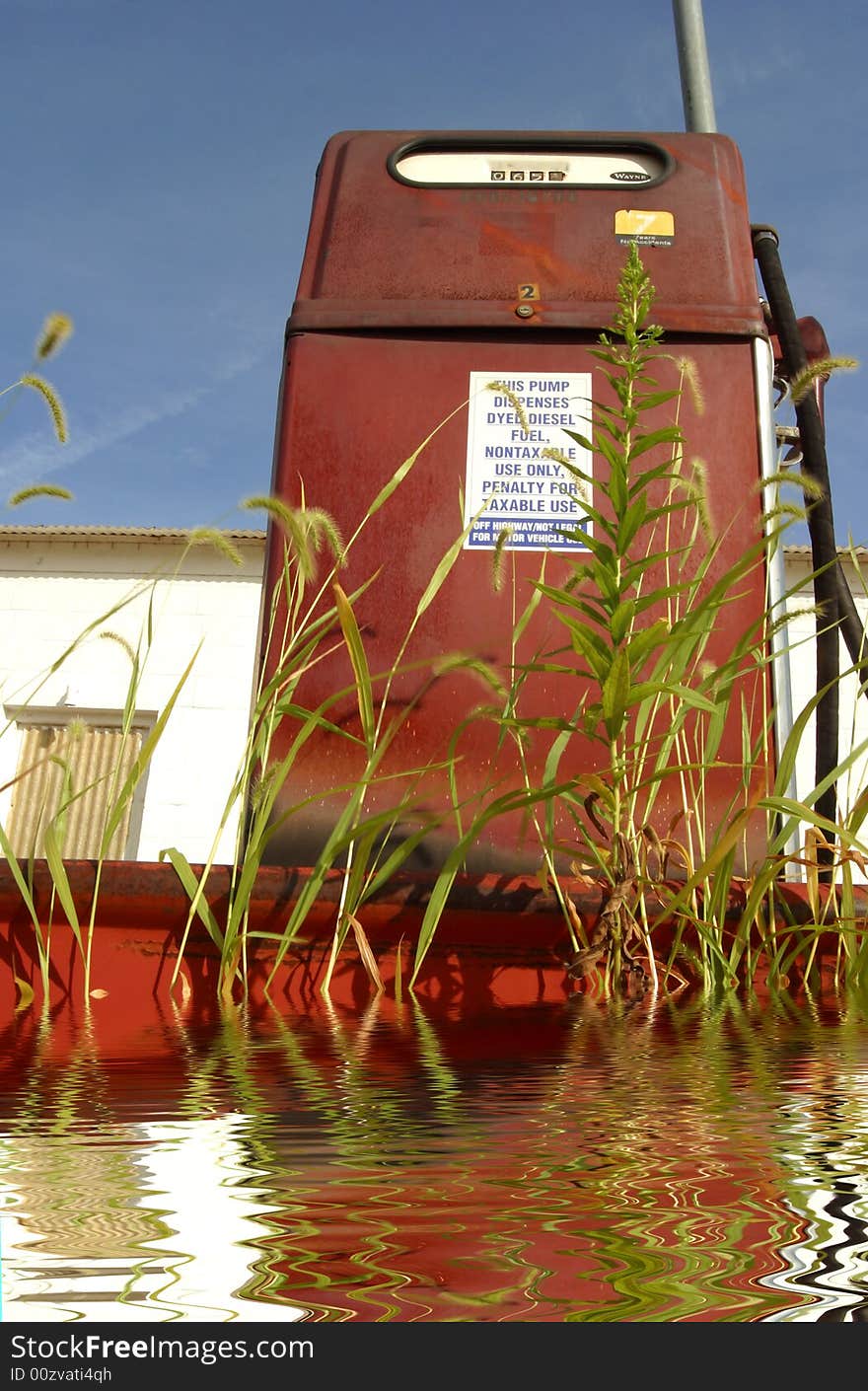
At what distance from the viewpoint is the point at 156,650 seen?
11391 mm

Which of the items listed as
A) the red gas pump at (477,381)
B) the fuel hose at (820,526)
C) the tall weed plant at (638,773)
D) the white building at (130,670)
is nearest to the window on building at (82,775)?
the white building at (130,670)

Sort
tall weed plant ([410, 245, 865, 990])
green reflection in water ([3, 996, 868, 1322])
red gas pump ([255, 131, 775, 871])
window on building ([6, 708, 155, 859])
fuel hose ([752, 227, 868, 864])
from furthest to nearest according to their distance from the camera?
1. window on building ([6, 708, 155, 859])
2. fuel hose ([752, 227, 868, 864])
3. red gas pump ([255, 131, 775, 871])
4. tall weed plant ([410, 245, 865, 990])
5. green reflection in water ([3, 996, 868, 1322])

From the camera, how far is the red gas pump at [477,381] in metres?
2.30

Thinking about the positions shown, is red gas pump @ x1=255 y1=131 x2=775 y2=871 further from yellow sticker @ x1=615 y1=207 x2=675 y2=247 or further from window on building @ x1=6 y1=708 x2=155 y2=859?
window on building @ x1=6 y1=708 x2=155 y2=859

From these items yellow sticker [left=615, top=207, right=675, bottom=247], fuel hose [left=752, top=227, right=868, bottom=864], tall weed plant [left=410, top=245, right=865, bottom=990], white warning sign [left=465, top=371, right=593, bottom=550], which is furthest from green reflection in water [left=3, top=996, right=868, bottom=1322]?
yellow sticker [left=615, top=207, right=675, bottom=247]

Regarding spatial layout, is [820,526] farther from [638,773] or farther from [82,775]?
[82,775]

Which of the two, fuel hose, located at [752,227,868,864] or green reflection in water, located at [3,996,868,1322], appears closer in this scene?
green reflection in water, located at [3,996,868,1322]

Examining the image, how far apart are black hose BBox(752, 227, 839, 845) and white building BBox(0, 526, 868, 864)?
7.93 metres

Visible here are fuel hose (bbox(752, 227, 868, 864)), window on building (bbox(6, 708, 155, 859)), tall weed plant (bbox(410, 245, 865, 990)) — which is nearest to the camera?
tall weed plant (bbox(410, 245, 865, 990))

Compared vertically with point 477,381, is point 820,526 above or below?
below

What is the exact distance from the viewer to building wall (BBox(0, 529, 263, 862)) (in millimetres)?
10617

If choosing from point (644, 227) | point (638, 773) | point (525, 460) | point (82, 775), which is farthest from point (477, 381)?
point (82, 775)

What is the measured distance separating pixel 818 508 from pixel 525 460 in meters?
0.81
